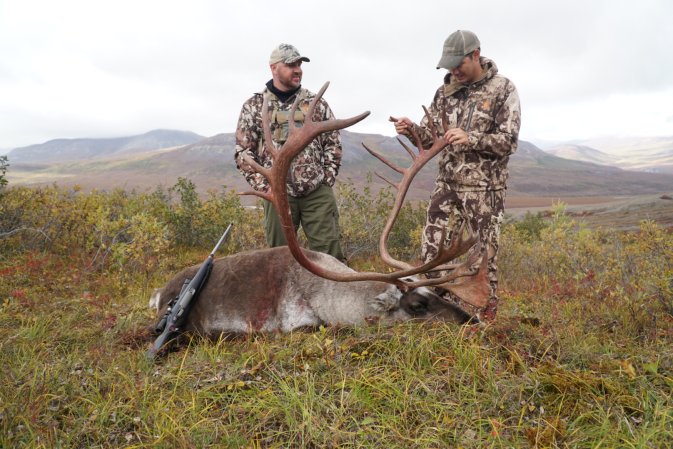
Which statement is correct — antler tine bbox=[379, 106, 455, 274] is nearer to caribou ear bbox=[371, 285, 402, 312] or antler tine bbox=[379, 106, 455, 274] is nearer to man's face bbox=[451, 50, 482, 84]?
caribou ear bbox=[371, 285, 402, 312]

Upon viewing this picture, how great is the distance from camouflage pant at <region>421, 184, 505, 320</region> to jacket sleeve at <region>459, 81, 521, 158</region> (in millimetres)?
Answer: 437

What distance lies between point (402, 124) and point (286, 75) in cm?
137

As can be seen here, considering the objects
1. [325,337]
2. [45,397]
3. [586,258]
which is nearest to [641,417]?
[325,337]

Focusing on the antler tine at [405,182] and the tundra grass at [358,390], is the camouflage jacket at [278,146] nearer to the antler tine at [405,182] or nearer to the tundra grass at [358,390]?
the antler tine at [405,182]

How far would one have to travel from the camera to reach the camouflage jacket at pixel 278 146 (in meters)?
4.52

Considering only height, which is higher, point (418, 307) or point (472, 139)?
point (472, 139)

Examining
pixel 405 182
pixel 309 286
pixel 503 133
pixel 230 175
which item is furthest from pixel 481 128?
pixel 230 175

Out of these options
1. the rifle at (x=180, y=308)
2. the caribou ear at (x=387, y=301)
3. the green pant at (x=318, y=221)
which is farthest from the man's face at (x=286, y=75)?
the caribou ear at (x=387, y=301)

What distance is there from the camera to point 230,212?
367 inches

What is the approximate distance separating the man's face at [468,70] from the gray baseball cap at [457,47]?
5 centimetres

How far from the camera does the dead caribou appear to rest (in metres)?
3.26

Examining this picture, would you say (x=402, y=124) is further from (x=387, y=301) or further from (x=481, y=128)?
(x=387, y=301)

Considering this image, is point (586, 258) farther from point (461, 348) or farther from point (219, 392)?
point (219, 392)

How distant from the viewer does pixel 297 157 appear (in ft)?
14.9
